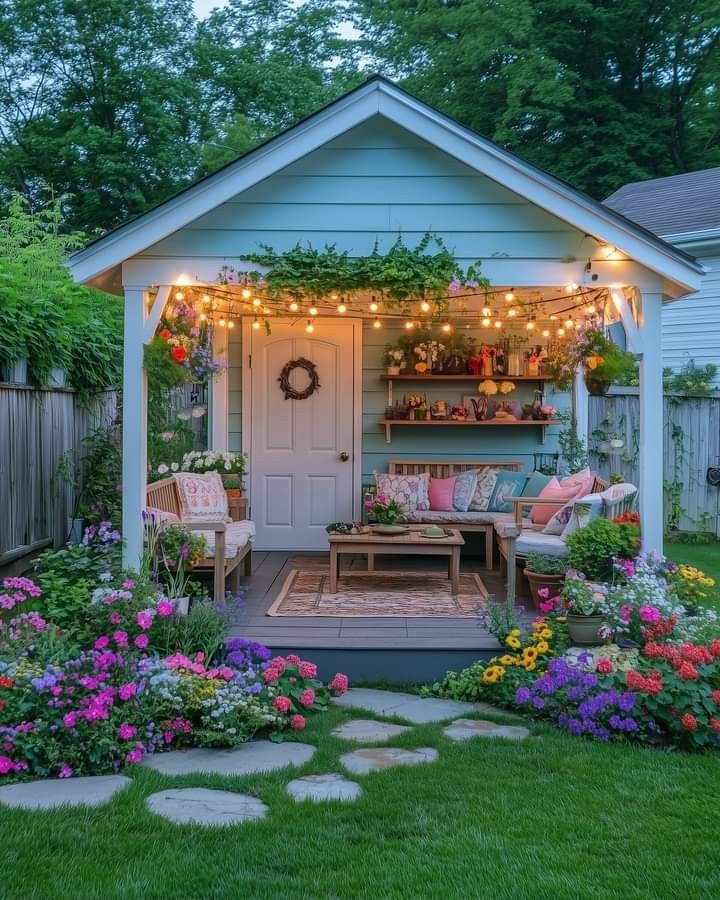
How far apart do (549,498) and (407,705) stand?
309 centimetres

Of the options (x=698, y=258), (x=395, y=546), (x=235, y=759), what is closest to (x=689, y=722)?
(x=235, y=759)

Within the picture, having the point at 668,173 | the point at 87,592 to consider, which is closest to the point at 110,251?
the point at 87,592

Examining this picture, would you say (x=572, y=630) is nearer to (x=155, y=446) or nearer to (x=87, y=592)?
(x=87, y=592)

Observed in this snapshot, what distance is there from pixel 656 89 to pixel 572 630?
16.2 meters

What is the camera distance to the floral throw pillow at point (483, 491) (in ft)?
27.5

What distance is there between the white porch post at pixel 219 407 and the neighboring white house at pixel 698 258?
5941 mm

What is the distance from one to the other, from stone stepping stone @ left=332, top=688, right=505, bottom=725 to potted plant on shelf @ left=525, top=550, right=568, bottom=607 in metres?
1.50

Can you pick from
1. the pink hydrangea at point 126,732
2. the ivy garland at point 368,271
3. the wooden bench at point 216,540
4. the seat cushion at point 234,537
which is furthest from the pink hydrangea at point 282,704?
the ivy garland at point 368,271

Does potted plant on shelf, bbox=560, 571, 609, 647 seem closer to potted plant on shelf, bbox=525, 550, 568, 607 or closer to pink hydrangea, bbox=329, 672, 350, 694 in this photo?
potted plant on shelf, bbox=525, 550, 568, 607

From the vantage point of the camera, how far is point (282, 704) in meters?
4.24

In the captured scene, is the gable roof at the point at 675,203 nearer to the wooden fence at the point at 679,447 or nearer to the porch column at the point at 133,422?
the wooden fence at the point at 679,447

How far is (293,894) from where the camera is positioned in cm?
274

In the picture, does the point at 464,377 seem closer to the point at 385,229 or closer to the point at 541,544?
the point at 541,544

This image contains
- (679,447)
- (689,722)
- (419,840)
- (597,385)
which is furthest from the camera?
(679,447)
